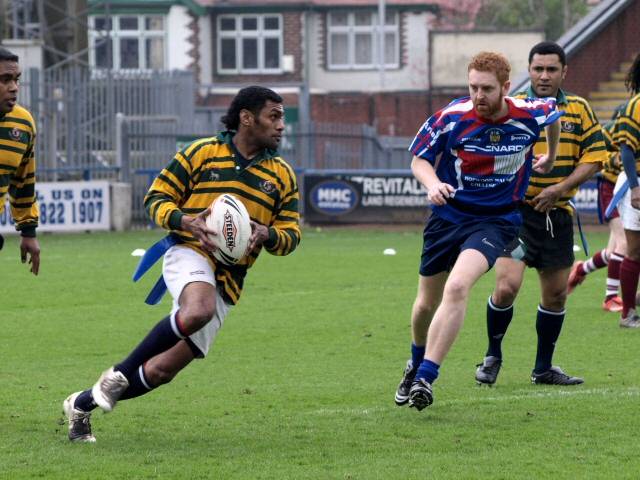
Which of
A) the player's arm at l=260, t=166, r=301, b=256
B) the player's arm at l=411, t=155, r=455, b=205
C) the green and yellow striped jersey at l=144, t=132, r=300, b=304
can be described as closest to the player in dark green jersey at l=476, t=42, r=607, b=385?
the player's arm at l=411, t=155, r=455, b=205

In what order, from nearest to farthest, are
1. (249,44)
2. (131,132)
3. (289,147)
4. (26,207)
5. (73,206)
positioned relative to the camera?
(26,207) → (73,206) → (131,132) → (289,147) → (249,44)

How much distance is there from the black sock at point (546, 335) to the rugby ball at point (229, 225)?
9.45 feet

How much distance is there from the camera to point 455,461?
6703 millimetres

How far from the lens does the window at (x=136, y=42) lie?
59.4 meters

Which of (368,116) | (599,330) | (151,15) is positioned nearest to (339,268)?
(599,330)

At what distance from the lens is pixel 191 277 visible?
23.4ft

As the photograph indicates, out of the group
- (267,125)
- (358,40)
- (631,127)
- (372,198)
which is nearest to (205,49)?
(358,40)

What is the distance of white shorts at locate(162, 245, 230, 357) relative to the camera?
7.12 metres

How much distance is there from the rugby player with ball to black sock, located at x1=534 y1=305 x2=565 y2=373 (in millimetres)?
2495

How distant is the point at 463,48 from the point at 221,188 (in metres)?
46.7

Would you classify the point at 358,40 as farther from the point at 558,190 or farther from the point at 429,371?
the point at 429,371

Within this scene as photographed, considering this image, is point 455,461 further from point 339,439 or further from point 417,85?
point 417,85

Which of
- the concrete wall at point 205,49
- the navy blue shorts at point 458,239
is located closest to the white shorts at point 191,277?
the navy blue shorts at point 458,239

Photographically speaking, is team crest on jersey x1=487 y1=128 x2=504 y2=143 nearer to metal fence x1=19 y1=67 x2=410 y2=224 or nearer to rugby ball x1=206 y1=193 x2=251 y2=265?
rugby ball x1=206 y1=193 x2=251 y2=265
